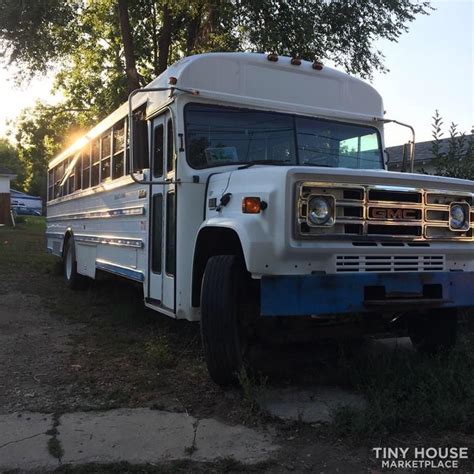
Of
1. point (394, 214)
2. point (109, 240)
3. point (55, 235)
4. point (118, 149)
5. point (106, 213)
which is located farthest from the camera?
point (55, 235)

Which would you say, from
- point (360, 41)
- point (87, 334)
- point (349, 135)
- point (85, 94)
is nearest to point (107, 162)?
point (87, 334)

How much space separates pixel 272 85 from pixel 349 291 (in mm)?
2461

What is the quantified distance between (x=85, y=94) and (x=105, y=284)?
12.9 meters

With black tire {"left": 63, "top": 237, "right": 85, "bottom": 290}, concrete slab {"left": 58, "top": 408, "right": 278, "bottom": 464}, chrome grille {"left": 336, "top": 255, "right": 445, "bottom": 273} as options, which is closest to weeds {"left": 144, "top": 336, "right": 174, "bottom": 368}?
concrete slab {"left": 58, "top": 408, "right": 278, "bottom": 464}

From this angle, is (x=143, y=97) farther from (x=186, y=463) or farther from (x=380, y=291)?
(x=186, y=463)

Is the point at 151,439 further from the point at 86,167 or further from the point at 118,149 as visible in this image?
the point at 86,167

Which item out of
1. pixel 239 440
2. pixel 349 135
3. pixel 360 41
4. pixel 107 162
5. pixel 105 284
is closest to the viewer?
pixel 239 440

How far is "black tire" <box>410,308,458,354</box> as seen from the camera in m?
5.34

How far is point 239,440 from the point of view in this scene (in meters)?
3.80

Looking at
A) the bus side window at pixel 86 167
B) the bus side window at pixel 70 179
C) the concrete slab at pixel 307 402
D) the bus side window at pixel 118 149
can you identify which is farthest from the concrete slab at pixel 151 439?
the bus side window at pixel 70 179

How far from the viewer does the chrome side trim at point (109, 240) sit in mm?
6589

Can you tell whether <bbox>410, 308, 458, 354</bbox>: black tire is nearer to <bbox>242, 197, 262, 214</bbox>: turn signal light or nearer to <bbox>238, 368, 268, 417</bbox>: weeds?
<bbox>238, 368, 268, 417</bbox>: weeds

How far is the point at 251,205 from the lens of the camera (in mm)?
4285

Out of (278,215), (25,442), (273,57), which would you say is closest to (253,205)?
(278,215)
